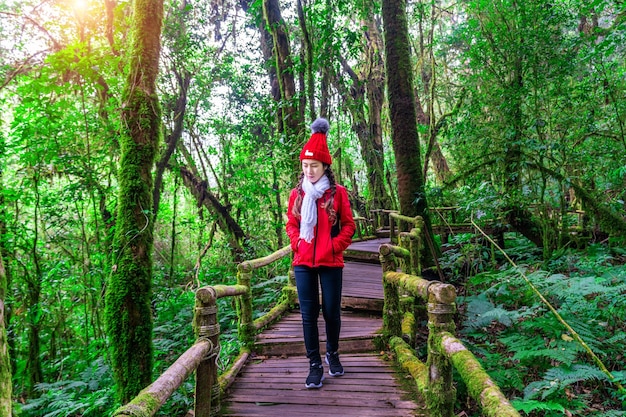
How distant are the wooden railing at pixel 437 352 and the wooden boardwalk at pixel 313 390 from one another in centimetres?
22

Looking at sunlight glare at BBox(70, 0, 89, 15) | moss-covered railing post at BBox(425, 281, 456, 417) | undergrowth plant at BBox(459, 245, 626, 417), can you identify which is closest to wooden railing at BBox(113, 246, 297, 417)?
moss-covered railing post at BBox(425, 281, 456, 417)

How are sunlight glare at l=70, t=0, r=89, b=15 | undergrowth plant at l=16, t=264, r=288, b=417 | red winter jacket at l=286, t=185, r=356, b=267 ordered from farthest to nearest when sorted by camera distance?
sunlight glare at l=70, t=0, r=89, b=15, undergrowth plant at l=16, t=264, r=288, b=417, red winter jacket at l=286, t=185, r=356, b=267

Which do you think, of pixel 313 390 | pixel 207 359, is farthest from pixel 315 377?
pixel 207 359

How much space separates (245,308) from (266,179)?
593 cm

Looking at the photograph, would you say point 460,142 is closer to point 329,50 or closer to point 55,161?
point 329,50

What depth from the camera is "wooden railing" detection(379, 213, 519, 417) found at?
1977 mm

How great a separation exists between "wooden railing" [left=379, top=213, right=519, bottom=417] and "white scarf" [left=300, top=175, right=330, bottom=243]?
1.01 meters

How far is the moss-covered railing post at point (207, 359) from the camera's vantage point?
121 inches

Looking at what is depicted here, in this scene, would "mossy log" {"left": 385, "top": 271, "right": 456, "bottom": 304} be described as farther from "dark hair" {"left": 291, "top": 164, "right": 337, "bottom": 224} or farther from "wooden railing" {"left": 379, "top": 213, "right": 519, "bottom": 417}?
"dark hair" {"left": 291, "top": 164, "right": 337, "bottom": 224}

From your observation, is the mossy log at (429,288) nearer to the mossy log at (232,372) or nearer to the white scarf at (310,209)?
the white scarf at (310,209)

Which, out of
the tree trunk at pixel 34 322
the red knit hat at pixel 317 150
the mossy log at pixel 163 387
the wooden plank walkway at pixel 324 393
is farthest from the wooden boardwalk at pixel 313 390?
the tree trunk at pixel 34 322

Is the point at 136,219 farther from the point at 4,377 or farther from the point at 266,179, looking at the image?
the point at 266,179

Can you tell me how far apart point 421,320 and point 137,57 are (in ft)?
21.4

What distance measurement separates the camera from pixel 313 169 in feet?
11.6
